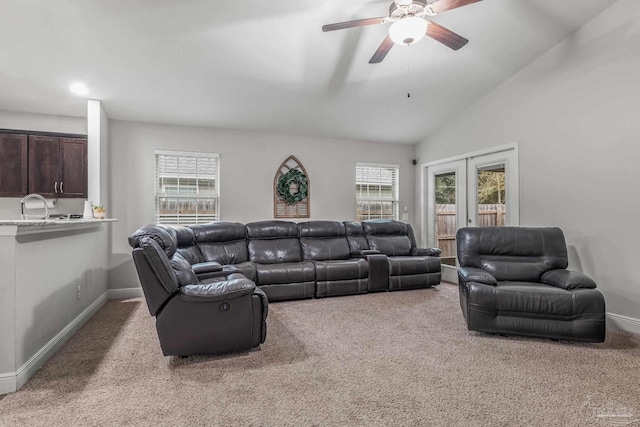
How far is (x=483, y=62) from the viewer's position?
403cm

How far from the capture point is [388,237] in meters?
5.49

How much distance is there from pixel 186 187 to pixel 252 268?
5.84 feet

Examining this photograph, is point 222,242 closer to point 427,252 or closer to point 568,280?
point 427,252

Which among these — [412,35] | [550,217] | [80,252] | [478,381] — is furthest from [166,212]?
[550,217]

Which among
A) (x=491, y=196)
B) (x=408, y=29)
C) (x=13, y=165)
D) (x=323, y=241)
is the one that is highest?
(x=408, y=29)

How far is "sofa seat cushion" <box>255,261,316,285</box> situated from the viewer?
Answer: 4.20 metres

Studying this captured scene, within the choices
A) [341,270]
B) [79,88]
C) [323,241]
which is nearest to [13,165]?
[79,88]

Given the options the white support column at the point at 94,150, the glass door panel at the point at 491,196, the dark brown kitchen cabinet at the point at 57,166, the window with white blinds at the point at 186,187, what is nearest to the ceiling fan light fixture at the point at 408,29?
the glass door panel at the point at 491,196

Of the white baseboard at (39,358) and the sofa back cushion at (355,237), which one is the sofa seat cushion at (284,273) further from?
the white baseboard at (39,358)

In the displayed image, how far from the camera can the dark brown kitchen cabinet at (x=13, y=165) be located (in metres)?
3.80

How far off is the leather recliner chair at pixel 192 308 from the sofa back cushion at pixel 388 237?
314cm

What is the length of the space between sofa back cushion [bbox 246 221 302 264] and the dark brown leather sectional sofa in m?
0.01

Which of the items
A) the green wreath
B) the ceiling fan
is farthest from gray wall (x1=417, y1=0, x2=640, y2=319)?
the green wreath

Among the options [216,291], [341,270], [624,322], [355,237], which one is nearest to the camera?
[216,291]
